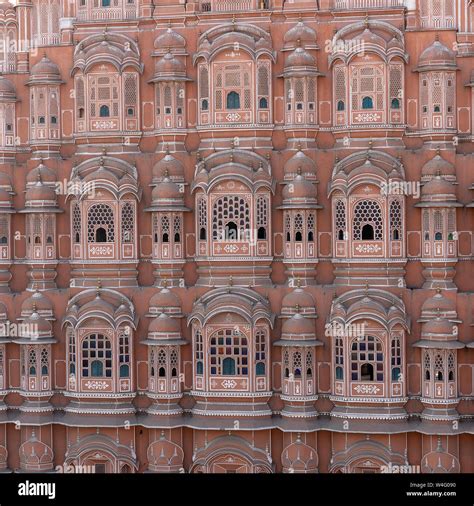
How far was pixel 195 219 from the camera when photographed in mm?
34031

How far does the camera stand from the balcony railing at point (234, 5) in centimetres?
3412

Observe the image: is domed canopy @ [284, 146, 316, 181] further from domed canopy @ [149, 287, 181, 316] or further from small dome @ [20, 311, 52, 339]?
small dome @ [20, 311, 52, 339]

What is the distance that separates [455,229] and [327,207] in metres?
4.53

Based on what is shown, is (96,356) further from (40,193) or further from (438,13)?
(438,13)

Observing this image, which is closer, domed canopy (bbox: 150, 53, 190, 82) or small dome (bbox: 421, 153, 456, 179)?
small dome (bbox: 421, 153, 456, 179)

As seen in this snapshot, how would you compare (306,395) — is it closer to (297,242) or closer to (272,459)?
(272,459)

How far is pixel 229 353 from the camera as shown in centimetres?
3325

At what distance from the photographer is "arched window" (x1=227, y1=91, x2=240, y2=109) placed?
33.8 meters

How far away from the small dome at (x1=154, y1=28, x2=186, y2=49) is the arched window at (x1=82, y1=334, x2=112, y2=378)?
1075 cm

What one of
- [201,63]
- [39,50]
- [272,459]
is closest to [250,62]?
[201,63]

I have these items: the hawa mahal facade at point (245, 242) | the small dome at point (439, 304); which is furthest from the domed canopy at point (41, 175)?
the small dome at point (439, 304)

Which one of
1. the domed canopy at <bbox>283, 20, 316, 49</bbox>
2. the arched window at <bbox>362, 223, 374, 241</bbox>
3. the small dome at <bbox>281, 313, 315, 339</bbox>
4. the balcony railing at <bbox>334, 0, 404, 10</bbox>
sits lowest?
the small dome at <bbox>281, 313, 315, 339</bbox>

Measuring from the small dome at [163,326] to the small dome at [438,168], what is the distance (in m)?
10.3

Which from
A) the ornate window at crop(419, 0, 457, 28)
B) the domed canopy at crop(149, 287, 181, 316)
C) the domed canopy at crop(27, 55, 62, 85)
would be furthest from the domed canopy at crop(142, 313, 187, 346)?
the ornate window at crop(419, 0, 457, 28)
